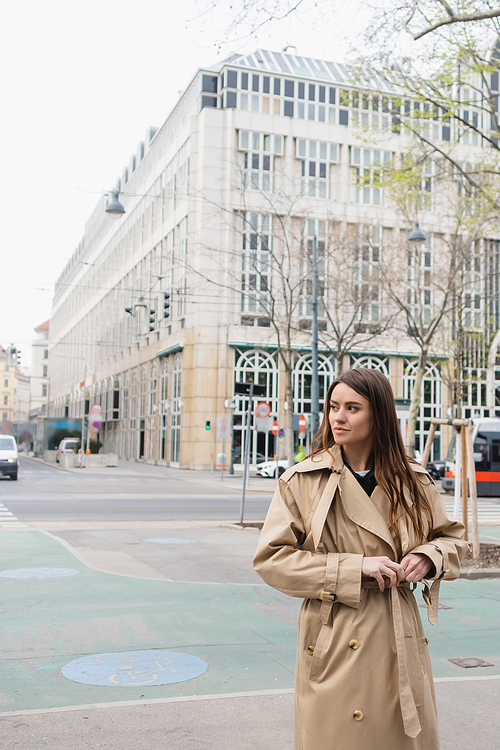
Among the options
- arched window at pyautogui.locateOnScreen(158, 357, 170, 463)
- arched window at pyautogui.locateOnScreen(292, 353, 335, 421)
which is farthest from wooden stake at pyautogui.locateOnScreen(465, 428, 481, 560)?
arched window at pyautogui.locateOnScreen(158, 357, 170, 463)

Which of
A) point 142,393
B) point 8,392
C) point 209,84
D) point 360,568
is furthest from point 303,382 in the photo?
point 8,392

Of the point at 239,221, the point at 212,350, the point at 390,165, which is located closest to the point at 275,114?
the point at 239,221

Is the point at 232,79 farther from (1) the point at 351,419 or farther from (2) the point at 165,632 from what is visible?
(1) the point at 351,419

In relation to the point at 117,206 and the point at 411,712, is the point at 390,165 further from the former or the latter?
the point at 117,206

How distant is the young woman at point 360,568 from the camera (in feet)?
8.36

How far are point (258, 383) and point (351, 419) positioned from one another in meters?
44.4

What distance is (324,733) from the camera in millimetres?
2559

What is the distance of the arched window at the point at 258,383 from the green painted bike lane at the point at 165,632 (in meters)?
37.1

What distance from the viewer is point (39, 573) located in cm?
931

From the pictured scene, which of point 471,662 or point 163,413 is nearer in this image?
point 471,662

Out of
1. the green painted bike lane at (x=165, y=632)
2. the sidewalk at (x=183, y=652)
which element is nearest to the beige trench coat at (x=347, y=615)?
the sidewalk at (x=183, y=652)

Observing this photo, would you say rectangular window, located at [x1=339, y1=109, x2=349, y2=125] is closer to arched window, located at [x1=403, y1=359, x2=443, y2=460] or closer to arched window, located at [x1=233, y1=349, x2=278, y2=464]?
arched window, located at [x1=233, y1=349, x2=278, y2=464]

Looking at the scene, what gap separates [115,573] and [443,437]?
1707 inches

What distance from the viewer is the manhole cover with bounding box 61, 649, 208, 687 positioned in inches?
204
